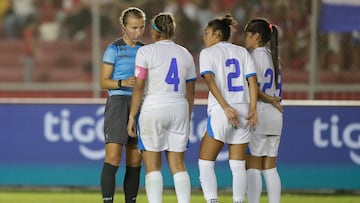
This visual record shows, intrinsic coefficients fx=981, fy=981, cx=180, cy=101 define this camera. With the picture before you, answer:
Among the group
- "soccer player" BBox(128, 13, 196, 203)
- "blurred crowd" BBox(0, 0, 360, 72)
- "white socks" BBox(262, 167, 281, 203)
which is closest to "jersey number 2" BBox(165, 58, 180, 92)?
"soccer player" BBox(128, 13, 196, 203)

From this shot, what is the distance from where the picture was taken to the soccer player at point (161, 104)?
7.64 metres

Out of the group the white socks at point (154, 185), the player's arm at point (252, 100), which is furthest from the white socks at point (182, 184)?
the player's arm at point (252, 100)

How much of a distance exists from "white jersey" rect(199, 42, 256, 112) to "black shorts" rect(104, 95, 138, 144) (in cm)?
80

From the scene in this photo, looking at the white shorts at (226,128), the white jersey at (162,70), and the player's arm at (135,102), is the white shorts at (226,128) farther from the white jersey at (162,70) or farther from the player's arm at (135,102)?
the player's arm at (135,102)

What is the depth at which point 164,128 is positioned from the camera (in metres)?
7.70

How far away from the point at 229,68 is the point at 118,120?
1.07 metres

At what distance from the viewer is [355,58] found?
47.8 feet

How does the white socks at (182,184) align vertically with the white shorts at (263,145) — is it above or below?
below

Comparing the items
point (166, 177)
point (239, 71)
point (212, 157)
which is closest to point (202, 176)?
point (212, 157)

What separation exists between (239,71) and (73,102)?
343 centimetres

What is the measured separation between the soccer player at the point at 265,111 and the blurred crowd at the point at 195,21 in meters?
5.78

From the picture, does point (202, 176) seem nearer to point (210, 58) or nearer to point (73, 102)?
point (210, 58)

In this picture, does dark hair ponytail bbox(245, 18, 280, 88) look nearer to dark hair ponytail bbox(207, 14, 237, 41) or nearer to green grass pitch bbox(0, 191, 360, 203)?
dark hair ponytail bbox(207, 14, 237, 41)

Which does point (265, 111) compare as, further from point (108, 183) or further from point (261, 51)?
point (108, 183)
